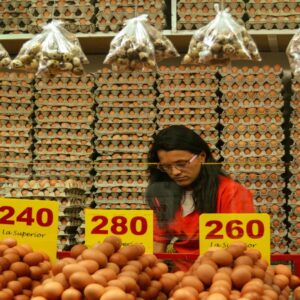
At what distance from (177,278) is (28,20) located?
10.4 ft

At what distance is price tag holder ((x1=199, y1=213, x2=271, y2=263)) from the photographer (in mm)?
2164

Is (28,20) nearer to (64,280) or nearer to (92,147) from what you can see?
(92,147)

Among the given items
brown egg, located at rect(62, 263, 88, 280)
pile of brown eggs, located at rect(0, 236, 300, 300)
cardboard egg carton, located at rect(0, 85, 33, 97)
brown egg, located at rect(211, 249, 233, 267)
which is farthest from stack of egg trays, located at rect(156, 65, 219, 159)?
brown egg, located at rect(62, 263, 88, 280)

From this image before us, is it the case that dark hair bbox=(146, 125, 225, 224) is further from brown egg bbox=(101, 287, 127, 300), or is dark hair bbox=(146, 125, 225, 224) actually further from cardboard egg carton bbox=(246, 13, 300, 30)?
cardboard egg carton bbox=(246, 13, 300, 30)

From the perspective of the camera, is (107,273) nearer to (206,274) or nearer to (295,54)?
(206,274)

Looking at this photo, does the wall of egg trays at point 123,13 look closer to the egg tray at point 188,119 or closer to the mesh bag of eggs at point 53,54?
the egg tray at point 188,119

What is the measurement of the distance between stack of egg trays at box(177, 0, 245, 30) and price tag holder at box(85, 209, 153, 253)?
2509 millimetres

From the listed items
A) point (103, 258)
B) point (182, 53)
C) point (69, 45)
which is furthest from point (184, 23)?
point (103, 258)

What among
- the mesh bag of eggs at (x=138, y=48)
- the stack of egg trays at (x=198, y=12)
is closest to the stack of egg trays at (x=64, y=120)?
the stack of egg trays at (x=198, y=12)

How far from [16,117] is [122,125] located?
71 centimetres

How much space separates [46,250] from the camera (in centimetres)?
217

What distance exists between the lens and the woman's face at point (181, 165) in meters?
2.79

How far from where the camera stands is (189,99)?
4.56 meters

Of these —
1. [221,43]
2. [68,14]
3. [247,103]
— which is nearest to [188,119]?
[247,103]
